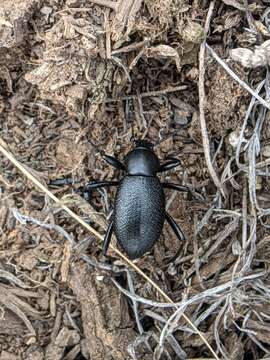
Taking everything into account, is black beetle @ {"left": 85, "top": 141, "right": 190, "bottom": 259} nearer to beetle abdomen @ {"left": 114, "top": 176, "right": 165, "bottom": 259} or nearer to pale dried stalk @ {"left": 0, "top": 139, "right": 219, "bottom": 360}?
beetle abdomen @ {"left": 114, "top": 176, "right": 165, "bottom": 259}

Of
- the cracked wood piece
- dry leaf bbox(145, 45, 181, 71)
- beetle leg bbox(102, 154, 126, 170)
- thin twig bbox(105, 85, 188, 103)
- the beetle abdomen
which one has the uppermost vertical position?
the cracked wood piece

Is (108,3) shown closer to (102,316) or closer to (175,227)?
(175,227)

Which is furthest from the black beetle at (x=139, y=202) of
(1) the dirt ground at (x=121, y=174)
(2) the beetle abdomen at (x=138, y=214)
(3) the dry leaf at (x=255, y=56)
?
(3) the dry leaf at (x=255, y=56)

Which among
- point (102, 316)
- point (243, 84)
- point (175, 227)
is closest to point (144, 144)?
point (175, 227)

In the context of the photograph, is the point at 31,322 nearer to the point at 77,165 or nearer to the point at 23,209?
the point at 23,209

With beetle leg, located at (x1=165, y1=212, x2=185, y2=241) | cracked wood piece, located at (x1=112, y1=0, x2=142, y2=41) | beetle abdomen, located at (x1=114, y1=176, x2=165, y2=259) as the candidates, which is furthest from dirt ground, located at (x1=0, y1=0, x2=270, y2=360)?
beetle abdomen, located at (x1=114, y1=176, x2=165, y2=259)
